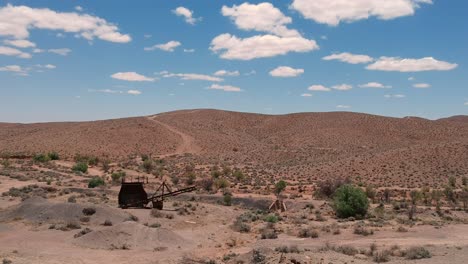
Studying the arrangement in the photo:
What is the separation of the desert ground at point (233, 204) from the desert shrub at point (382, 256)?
125 mm

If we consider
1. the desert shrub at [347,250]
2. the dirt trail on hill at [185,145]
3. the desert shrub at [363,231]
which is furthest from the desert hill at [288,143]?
the desert shrub at [347,250]

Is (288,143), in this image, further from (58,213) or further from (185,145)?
(58,213)

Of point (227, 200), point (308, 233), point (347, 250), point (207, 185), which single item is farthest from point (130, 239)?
point (207, 185)

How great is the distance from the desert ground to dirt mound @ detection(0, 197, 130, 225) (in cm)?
8

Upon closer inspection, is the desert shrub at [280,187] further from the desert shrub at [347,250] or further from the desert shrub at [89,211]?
the desert shrub at [347,250]

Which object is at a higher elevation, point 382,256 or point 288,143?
point 288,143

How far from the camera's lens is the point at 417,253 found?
61.3 feet

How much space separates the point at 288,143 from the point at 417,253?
8268cm

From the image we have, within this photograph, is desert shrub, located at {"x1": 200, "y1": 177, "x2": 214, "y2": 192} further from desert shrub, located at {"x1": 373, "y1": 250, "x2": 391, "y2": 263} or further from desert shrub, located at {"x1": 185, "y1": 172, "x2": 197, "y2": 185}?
desert shrub, located at {"x1": 373, "y1": 250, "x2": 391, "y2": 263}

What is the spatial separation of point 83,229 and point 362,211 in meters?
15.8

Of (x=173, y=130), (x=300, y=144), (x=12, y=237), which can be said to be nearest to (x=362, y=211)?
(x=12, y=237)

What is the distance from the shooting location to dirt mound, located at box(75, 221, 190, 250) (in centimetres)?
2147

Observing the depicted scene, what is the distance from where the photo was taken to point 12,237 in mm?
23078

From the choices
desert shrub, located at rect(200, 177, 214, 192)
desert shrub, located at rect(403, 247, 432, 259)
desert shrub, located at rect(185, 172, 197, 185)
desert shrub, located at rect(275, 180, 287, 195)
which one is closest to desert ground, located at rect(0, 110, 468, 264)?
desert shrub, located at rect(403, 247, 432, 259)
